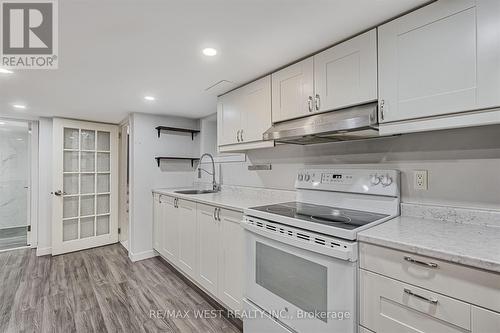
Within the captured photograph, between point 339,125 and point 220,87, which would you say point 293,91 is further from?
point 220,87

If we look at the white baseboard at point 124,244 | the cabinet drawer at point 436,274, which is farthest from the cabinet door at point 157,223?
the cabinet drawer at point 436,274

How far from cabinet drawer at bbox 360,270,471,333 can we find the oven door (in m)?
0.07

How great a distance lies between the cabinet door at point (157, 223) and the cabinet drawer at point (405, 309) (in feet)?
8.94

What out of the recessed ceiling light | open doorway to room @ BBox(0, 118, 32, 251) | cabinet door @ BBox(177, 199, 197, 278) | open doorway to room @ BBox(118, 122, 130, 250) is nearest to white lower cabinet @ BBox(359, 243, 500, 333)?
the recessed ceiling light

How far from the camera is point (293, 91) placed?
6.13ft

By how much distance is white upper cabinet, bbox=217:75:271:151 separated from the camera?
2119 mm

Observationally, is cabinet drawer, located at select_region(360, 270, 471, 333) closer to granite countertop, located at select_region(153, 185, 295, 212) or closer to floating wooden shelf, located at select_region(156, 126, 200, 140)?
granite countertop, located at select_region(153, 185, 295, 212)

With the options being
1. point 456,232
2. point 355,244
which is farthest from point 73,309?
point 456,232

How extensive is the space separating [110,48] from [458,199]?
2348 millimetres

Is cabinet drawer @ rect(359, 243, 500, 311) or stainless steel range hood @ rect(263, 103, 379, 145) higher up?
stainless steel range hood @ rect(263, 103, 379, 145)

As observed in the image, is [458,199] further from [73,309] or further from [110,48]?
[73,309]

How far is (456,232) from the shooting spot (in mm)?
1172

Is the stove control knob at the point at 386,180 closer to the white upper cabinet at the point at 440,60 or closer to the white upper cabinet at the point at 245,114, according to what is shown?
the white upper cabinet at the point at 440,60

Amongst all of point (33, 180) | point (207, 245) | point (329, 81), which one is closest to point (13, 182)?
point (33, 180)
